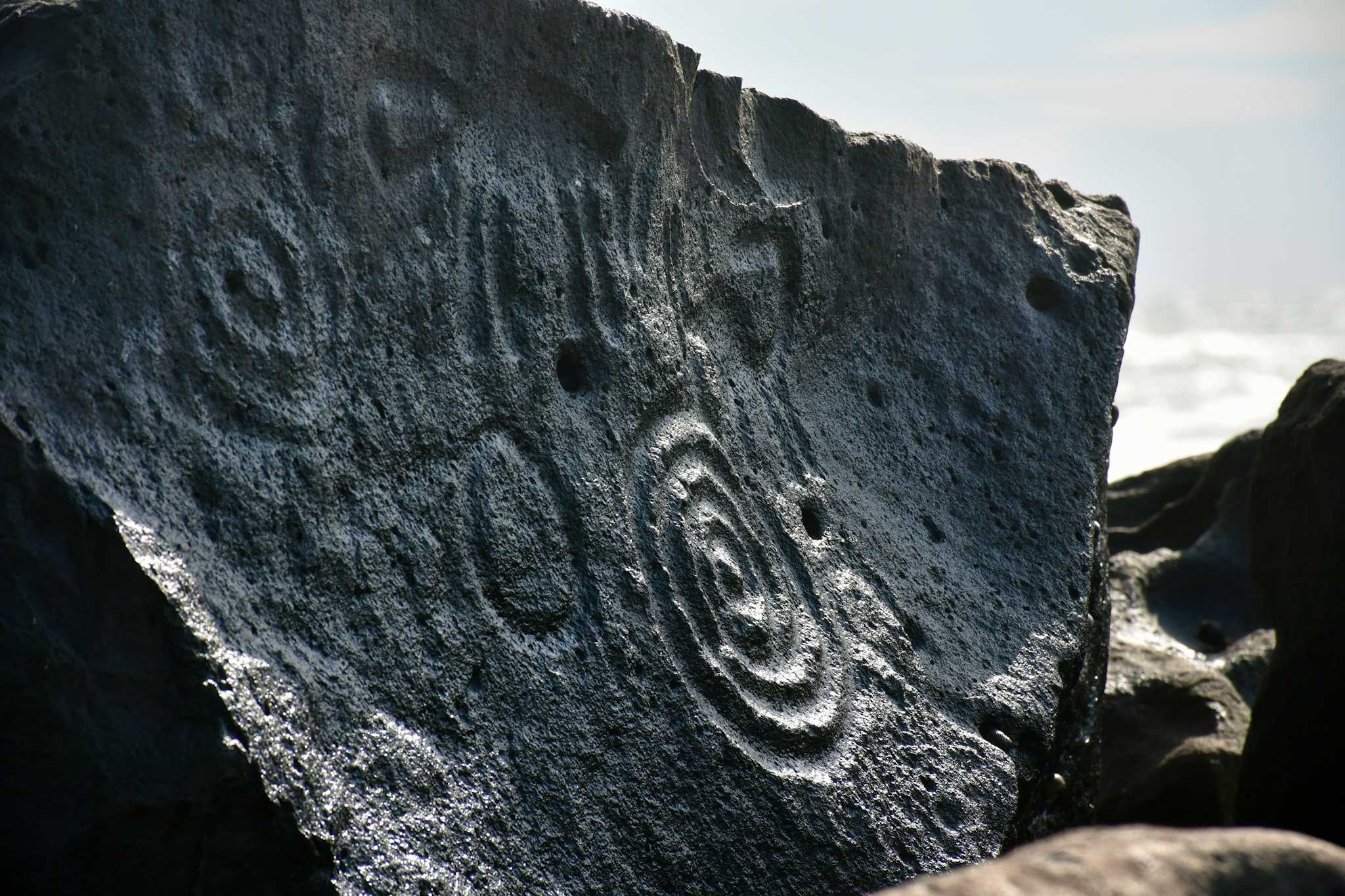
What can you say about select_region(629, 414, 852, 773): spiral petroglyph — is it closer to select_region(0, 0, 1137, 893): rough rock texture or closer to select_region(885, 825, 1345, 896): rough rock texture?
select_region(0, 0, 1137, 893): rough rock texture

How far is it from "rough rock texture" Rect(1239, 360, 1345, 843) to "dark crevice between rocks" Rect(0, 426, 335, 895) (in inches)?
89.4

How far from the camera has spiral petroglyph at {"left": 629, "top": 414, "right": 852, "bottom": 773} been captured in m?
2.16

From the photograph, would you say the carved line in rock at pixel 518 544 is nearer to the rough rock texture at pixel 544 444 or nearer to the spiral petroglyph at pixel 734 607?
the rough rock texture at pixel 544 444

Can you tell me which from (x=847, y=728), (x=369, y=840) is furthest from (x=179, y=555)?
(x=847, y=728)

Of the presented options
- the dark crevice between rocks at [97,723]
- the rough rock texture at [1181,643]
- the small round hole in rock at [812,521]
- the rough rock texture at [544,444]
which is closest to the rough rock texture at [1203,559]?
the rough rock texture at [1181,643]

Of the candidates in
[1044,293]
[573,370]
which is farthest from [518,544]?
[1044,293]

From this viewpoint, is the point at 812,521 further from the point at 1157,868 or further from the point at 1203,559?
the point at 1203,559

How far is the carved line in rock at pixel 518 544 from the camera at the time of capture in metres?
2.01

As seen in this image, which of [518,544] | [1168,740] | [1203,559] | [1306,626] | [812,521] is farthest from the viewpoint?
[1203,559]

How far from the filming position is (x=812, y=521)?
2.50 m

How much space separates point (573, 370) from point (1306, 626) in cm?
181

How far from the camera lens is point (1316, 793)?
114 inches

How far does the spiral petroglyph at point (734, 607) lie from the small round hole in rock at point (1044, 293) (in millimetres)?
967

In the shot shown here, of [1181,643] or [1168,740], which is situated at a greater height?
[1181,643]
